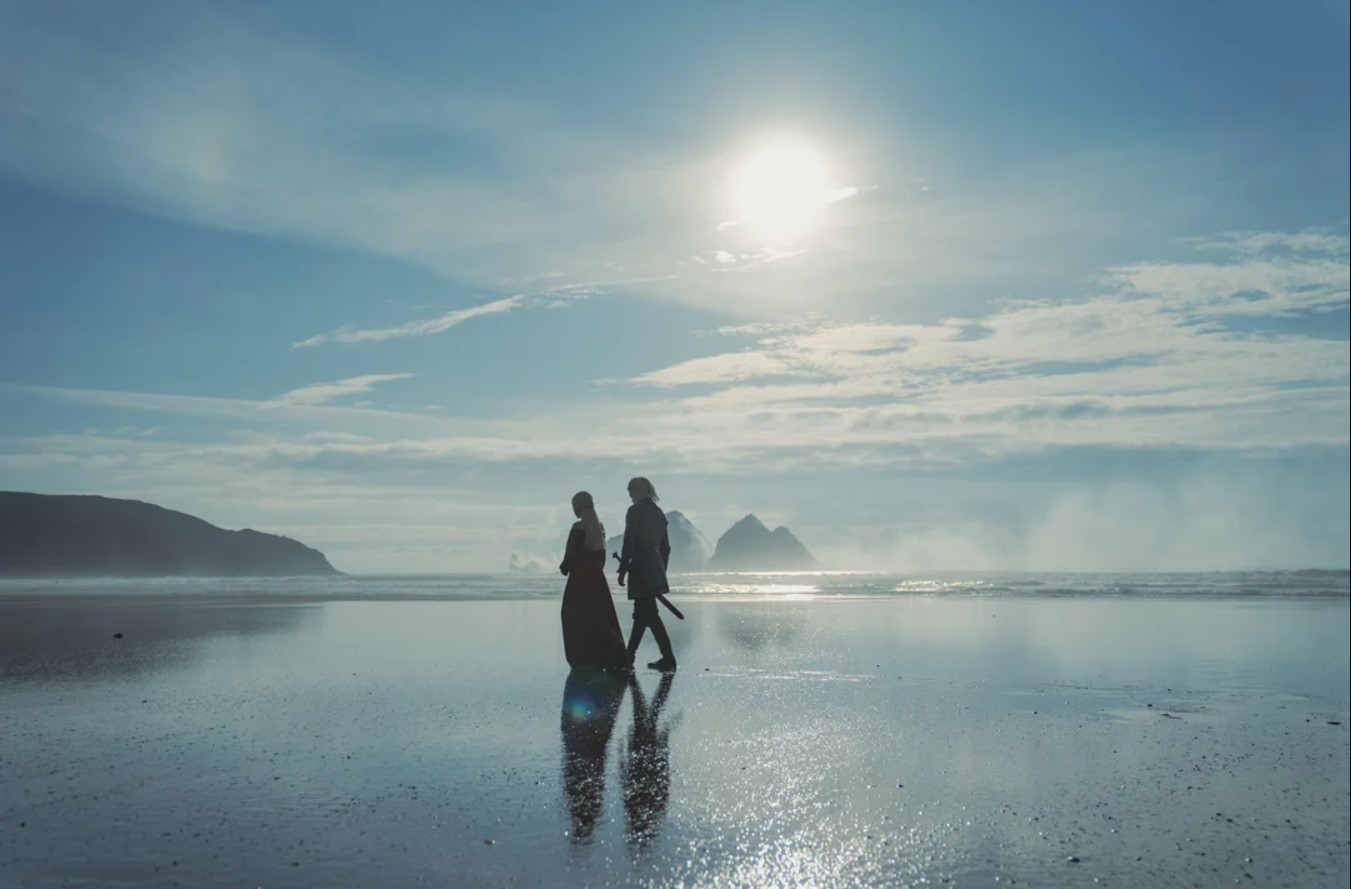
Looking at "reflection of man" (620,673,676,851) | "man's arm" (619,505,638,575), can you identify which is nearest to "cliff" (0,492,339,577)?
"man's arm" (619,505,638,575)

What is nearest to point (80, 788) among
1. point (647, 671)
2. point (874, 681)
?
point (647, 671)

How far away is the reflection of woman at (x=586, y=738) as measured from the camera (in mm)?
5750

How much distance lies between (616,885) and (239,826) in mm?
2217

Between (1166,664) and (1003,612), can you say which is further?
(1003,612)

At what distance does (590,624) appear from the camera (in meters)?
12.1

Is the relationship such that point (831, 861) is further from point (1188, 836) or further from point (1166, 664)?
point (1166, 664)

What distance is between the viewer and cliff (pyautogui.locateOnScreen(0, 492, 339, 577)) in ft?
319

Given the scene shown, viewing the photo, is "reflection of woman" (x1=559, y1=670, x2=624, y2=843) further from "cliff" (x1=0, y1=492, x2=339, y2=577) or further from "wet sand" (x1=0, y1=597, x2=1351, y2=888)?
"cliff" (x1=0, y1=492, x2=339, y2=577)

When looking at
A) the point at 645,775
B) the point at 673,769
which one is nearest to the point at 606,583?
the point at 673,769

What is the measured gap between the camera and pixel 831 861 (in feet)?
16.2

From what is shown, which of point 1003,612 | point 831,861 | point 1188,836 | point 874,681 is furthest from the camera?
point 1003,612

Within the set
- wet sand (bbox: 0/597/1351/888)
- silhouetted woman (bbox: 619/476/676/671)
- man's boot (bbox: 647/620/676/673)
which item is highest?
silhouetted woman (bbox: 619/476/676/671)

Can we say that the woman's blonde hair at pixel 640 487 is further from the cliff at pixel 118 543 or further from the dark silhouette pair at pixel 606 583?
the cliff at pixel 118 543

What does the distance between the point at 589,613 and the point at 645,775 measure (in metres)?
5.53
